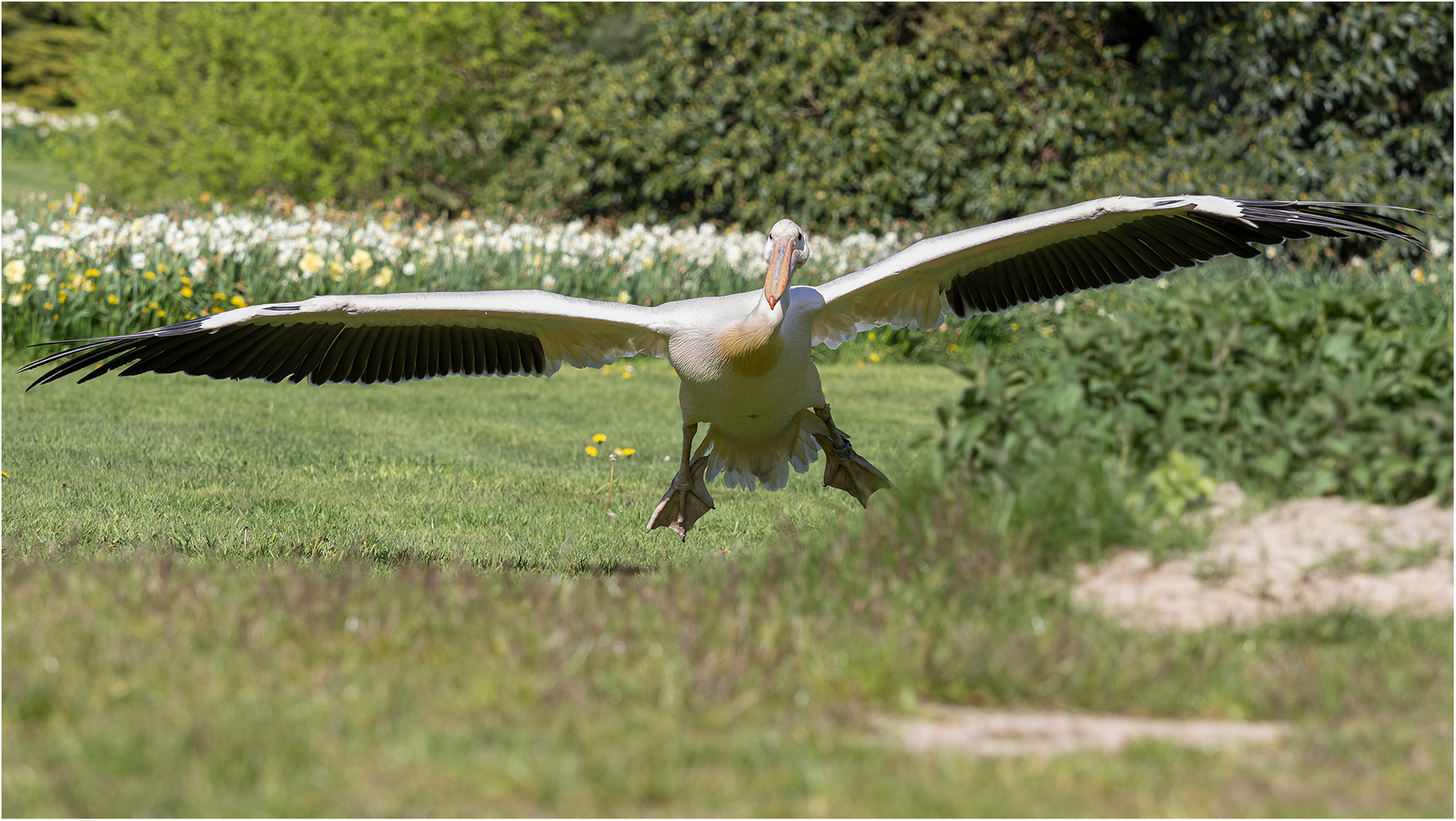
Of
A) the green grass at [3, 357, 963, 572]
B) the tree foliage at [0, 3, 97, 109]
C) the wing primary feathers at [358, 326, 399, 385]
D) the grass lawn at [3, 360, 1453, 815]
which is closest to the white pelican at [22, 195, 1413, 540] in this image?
the wing primary feathers at [358, 326, 399, 385]

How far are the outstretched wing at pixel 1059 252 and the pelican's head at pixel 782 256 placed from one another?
520 mm

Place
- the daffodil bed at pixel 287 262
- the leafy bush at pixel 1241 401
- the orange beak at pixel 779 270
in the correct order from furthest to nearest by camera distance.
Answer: the daffodil bed at pixel 287 262 → the orange beak at pixel 779 270 → the leafy bush at pixel 1241 401

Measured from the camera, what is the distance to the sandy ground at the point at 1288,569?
418cm

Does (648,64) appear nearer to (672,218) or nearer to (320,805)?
(672,218)

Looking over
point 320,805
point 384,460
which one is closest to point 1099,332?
point 320,805

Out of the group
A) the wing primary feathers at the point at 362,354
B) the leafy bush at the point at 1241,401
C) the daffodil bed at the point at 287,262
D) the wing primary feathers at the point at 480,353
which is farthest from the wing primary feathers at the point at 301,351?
the daffodil bed at the point at 287,262

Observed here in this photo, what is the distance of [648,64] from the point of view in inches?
762

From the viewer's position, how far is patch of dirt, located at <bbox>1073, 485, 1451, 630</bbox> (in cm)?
418

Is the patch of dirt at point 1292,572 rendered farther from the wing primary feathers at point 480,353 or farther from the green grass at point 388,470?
the wing primary feathers at point 480,353

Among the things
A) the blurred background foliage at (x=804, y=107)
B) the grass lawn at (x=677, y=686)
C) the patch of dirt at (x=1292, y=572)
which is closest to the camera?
the grass lawn at (x=677, y=686)

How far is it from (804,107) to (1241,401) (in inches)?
580

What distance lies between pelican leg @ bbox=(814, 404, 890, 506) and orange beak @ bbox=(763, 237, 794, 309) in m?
1.19

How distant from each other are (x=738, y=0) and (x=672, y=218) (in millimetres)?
3053

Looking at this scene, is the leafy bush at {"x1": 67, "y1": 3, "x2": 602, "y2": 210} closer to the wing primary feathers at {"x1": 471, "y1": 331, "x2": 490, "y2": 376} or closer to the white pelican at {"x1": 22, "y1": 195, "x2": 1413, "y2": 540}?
the wing primary feathers at {"x1": 471, "y1": 331, "x2": 490, "y2": 376}
